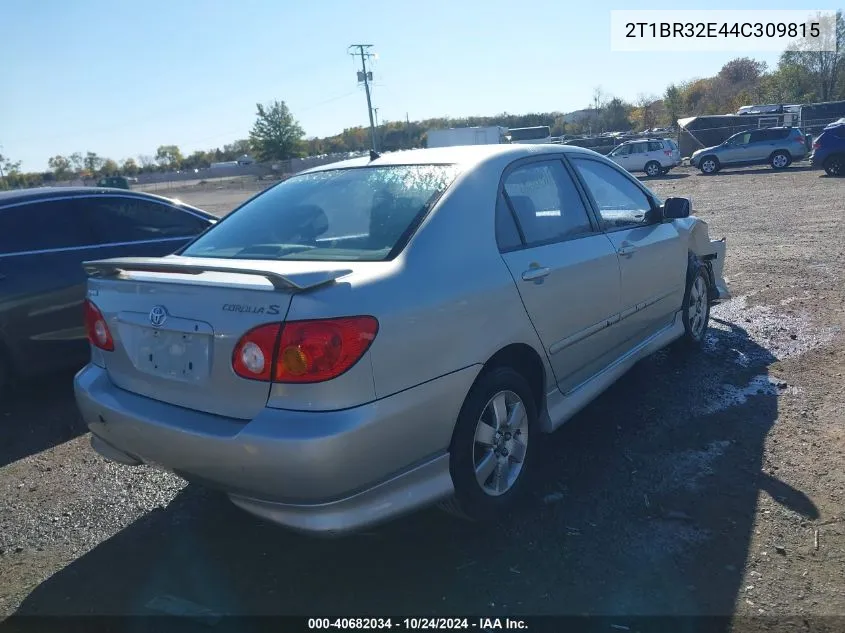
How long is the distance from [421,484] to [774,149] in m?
29.6

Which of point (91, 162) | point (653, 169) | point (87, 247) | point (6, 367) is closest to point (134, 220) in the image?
point (87, 247)

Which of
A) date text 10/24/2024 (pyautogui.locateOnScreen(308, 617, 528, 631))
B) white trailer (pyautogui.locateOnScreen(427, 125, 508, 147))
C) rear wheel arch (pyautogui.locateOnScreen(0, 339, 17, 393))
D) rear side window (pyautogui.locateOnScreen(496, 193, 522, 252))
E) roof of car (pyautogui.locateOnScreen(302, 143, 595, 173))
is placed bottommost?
date text 10/24/2024 (pyautogui.locateOnScreen(308, 617, 528, 631))

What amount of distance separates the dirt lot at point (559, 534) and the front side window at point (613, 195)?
122 centimetres

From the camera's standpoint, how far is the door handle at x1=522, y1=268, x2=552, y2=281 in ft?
10.5

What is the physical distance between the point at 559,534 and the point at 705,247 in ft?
11.2

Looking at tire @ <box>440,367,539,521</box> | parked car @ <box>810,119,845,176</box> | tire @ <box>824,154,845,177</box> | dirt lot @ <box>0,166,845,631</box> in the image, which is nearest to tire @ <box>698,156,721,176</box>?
parked car @ <box>810,119,845,176</box>

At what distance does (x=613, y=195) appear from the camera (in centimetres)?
444

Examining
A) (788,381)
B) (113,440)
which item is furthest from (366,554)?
(788,381)

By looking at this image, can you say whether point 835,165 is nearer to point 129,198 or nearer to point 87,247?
point 129,198

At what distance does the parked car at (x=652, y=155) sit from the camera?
30.4 metres

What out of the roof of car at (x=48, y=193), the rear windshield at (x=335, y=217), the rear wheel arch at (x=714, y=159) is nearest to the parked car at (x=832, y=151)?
the rear wheel arch at (x=714, y=159)

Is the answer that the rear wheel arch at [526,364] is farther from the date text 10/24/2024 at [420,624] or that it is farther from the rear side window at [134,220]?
the rear side window at [134,220]

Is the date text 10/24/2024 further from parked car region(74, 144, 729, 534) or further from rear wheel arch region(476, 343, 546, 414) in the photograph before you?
rear wheel arch region(476, 343, 546, 414)

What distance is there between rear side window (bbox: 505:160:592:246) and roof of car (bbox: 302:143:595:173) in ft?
0.32
